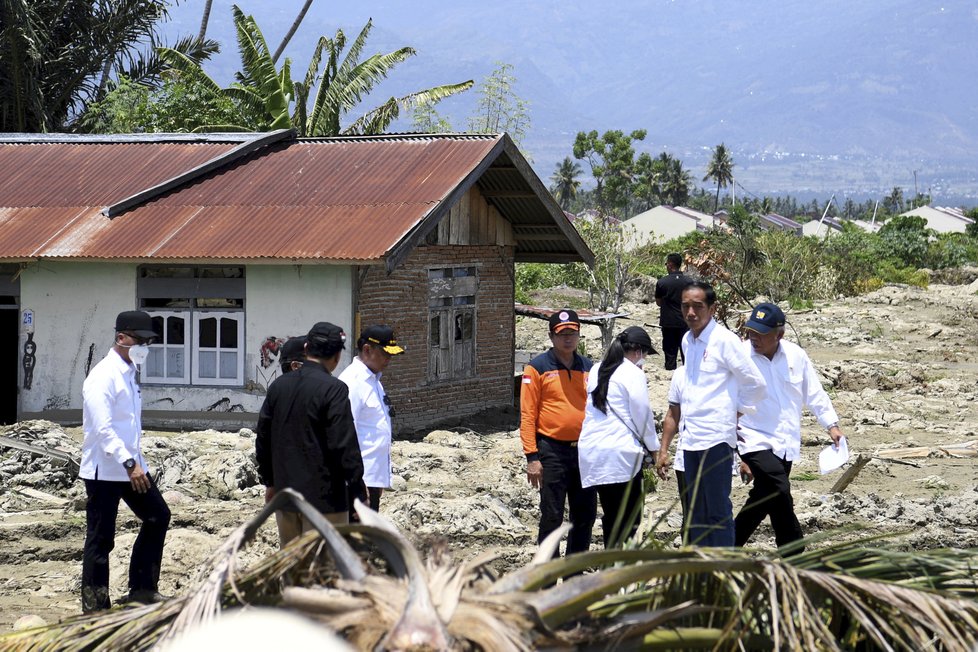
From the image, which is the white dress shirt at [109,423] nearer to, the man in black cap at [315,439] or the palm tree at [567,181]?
the man in black cap at [315,439]

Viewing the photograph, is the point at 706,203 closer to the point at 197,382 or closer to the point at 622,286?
the point at 622,286

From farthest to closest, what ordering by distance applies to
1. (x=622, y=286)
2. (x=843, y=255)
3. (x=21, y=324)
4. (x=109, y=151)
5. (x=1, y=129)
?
1. (x=843, y=255)
2. (x=1, y=129)
3. (x=622, y=286)
4. (x=109, y=151)
5. (x=21, y=324)

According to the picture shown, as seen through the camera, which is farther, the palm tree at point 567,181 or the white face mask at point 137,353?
the palm tree at point 567,181

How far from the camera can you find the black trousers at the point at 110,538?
7.14m

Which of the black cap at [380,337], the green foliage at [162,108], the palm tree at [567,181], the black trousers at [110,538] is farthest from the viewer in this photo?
the palm tree at [567,181]

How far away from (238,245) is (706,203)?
504 feet

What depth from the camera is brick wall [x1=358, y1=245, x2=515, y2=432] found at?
1652 cm

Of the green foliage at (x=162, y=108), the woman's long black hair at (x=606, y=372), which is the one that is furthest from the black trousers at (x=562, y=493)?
the green foliage at (x=162, y=108)

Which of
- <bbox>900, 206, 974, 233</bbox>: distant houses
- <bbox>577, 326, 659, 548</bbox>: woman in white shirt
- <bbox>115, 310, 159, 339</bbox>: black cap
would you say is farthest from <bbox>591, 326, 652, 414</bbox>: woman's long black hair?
<bbox>900, 206, 974, 233</bbox>: distant houses

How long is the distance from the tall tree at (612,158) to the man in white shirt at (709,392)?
69.3 meters

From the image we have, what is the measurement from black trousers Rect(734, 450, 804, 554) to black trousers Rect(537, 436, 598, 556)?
91 cm

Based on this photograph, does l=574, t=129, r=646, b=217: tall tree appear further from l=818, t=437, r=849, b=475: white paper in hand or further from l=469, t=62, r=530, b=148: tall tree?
l=818, t=437, r=849, b=475: white paper in hand

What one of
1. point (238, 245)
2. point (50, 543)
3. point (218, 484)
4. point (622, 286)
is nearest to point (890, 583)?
point (50, 543)

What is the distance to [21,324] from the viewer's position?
17125 mm
